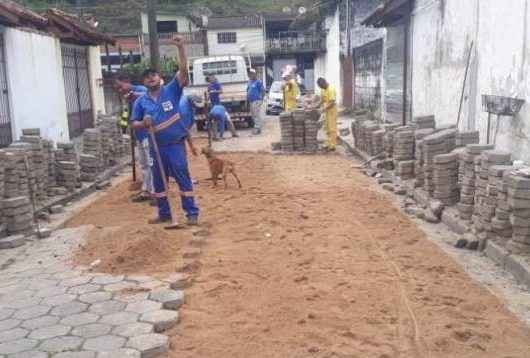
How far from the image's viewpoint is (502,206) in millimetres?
5727

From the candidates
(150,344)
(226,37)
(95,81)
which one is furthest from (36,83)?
(226,37)

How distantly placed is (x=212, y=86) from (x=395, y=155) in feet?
29.3

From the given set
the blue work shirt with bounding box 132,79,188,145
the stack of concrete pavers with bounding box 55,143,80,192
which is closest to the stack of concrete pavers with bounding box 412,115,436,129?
the blue work shirt with bounding box 132,79,188,145

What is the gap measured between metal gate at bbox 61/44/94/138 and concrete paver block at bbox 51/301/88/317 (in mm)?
12211

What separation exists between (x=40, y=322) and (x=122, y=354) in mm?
922

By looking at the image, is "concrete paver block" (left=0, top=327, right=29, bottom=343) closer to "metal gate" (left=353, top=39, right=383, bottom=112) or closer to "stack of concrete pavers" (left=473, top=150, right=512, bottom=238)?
"stack of concrete pavers" (left=473, top=150, right=512, bottom=238)

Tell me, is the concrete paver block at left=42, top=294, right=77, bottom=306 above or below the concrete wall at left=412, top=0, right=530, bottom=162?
below

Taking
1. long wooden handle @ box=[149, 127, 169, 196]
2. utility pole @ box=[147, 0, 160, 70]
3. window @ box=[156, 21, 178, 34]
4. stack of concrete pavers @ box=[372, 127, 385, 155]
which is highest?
window @ box=[156, 21, 178, 34]

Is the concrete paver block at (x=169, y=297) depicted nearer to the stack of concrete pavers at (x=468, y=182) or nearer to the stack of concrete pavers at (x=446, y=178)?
the stack of concrete pavers at (x=468, y=182)

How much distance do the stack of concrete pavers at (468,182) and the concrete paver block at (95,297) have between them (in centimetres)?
415

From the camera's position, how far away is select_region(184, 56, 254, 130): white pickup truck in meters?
19.2

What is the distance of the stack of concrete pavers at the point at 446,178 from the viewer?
743cm

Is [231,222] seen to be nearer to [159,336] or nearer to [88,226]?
[88,226]

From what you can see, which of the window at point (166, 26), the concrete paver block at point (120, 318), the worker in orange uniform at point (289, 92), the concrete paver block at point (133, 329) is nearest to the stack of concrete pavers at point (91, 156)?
the worker in orange uniform at point (289, 92)
